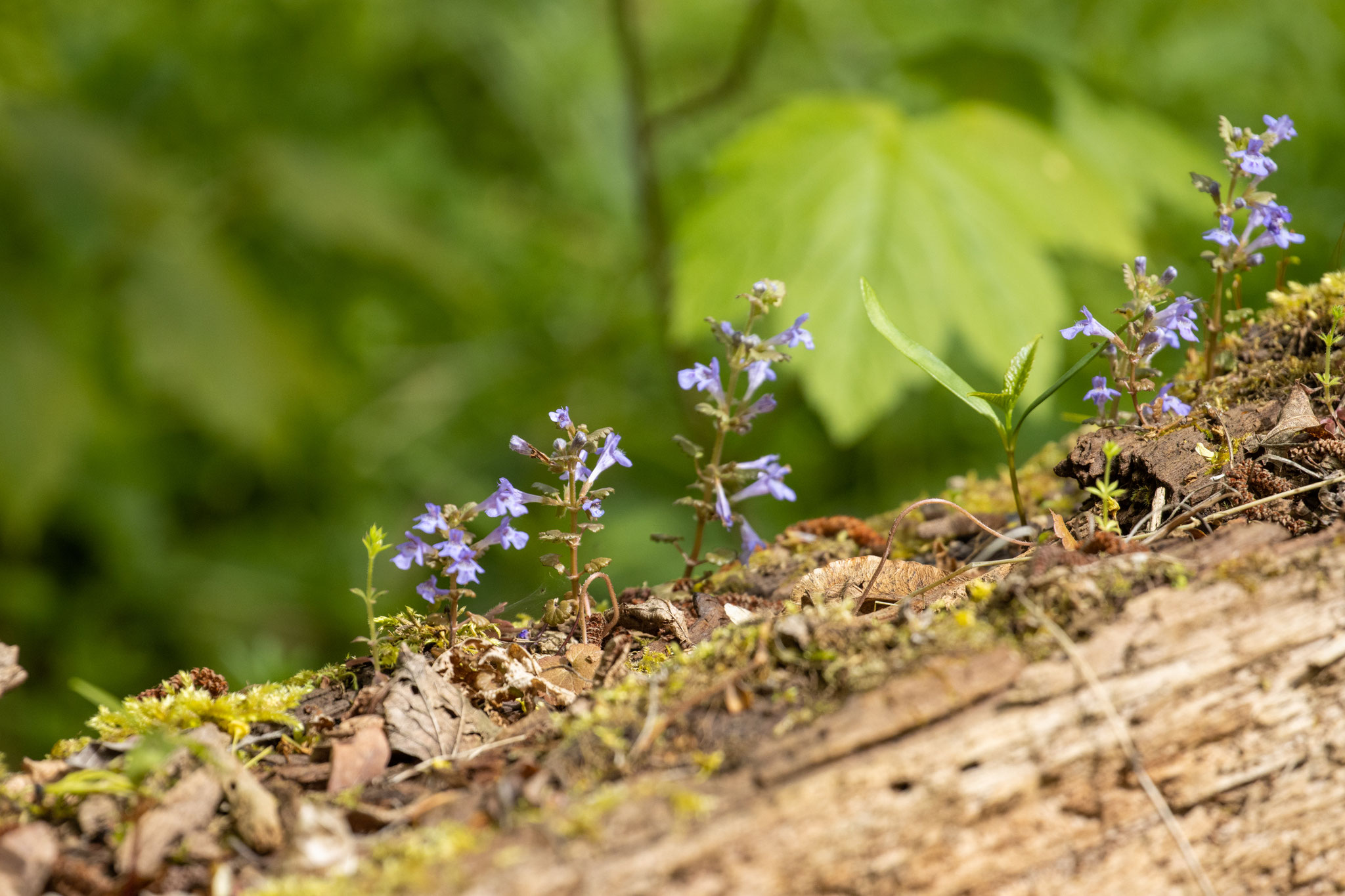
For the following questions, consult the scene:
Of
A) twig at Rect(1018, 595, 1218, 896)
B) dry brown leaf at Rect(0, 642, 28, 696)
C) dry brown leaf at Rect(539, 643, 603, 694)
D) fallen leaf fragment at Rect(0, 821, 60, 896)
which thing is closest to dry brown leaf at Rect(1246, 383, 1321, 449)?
twig at Rect(1018, 595, 1218, 896)

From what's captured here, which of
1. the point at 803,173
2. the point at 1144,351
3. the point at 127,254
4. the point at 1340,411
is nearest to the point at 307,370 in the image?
the point at 127,254

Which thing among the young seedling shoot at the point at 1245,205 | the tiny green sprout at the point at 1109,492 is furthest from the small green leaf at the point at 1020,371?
the young seedling shoot at the point at 1245,205

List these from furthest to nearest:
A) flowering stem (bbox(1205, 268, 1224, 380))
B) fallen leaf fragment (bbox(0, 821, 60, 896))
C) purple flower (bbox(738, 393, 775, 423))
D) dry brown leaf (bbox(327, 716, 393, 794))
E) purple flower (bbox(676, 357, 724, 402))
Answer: flowering stem (bbox(1205, 268, 1224, 380))
purple flower (bbox(738, 393, 775, 423))
purple flower (bbox(676, 357, 724, 402))
dry brown leaf (bbox(327, 716, 393, 794))
fallen leaf fragment (bbox(0, 821, 60, 896))

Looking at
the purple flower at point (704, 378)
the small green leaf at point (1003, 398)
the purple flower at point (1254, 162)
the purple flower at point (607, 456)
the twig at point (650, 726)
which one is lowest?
the twig at point (650, 726)

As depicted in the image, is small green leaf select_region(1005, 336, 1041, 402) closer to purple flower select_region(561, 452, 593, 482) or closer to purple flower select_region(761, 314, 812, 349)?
purple flower select_region(761, 314, 812, 349)

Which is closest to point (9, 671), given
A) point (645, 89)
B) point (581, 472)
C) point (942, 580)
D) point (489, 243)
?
point (581, 472)

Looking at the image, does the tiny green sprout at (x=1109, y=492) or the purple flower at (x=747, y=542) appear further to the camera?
the purple flower at (x=747, y=542)

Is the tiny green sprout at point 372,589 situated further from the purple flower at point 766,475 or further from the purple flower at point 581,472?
the purple flower at point 766,475
